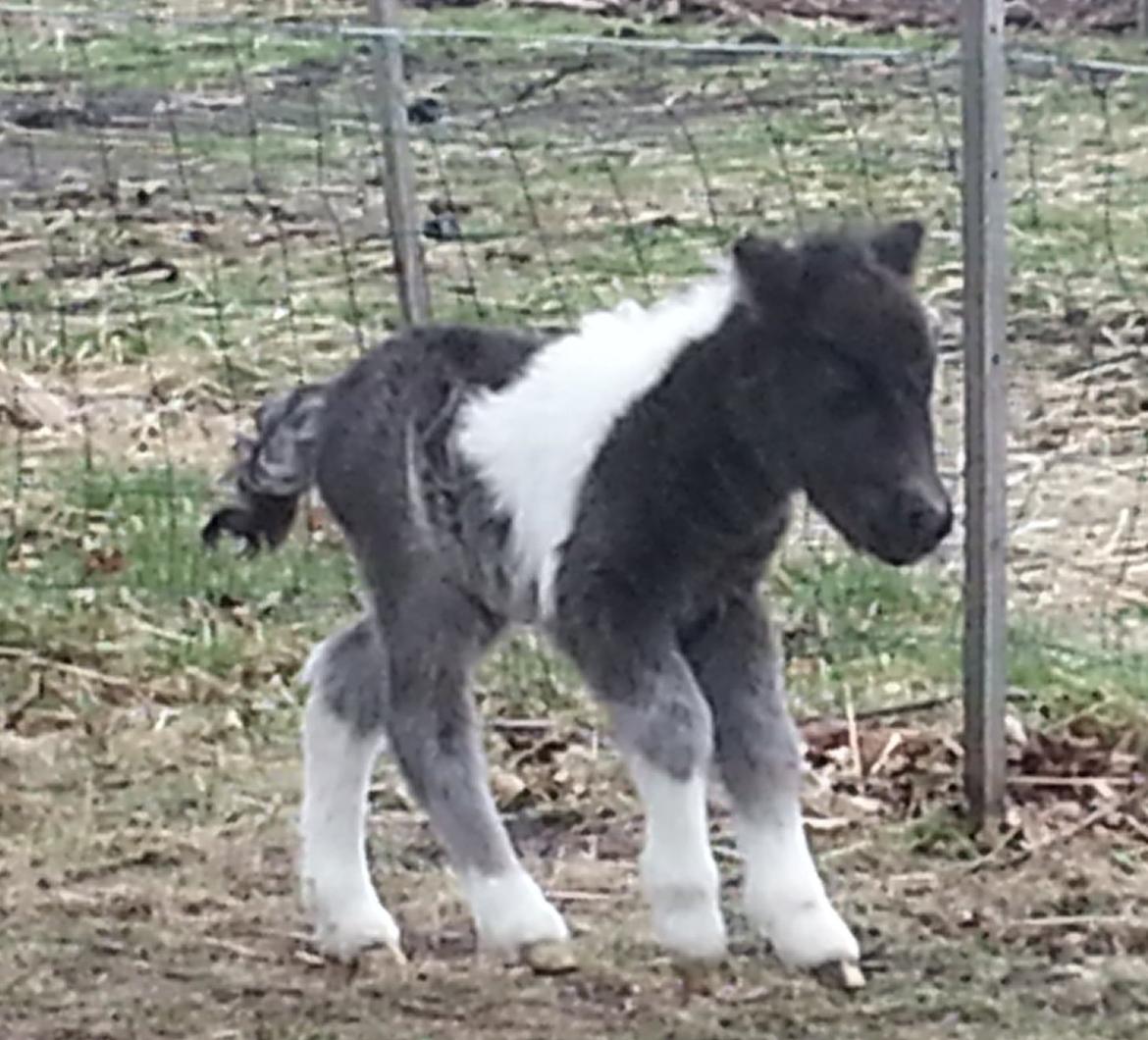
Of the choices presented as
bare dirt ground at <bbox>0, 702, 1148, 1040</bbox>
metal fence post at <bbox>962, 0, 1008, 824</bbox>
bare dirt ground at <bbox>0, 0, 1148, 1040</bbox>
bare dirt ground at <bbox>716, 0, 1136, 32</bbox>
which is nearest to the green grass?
bare dirt ground at <bbox>0, 0, 1148, 1040</bbox>

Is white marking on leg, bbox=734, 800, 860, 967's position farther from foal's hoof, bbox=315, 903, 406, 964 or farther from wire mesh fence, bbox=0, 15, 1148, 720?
wire mesh fence, bbox=0, 15, 1148, 720

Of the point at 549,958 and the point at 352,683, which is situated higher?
the point at 352,683

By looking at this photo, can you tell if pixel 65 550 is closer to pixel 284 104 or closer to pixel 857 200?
pixel 857 200

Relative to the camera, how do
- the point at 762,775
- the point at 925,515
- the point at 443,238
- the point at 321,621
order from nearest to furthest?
the point at 925,515, the point at 762,775, the point at 321,621, the point at 443,238

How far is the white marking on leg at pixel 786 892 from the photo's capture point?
5.46 meters

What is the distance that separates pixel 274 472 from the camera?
5906 mm

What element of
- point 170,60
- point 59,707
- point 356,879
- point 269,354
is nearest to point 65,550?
point 59,707

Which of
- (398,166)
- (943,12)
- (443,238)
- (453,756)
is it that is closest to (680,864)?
(453,756)

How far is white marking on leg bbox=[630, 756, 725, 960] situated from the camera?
527 centimetres

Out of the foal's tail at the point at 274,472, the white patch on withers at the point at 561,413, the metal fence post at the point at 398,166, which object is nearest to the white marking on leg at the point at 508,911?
the white patch on withers at the point at 561,413

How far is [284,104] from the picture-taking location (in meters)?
14.1

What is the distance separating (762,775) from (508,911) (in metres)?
0.50

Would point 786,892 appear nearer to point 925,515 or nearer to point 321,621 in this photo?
point 925,515

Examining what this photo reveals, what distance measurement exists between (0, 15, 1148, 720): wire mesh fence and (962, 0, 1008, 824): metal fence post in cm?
35
